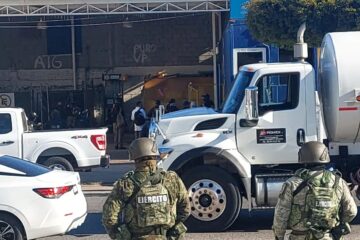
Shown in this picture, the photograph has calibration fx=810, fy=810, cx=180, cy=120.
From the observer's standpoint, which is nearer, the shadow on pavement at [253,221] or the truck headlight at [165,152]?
the truck headlight at [165,152]

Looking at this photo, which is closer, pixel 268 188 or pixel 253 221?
pixel 268 188

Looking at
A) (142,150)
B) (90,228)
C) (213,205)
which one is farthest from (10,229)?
(142,150)

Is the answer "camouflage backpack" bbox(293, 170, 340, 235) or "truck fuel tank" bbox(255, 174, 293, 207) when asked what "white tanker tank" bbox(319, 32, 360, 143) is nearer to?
"truck fuel tank" bbox(255, 174, 293, 207)

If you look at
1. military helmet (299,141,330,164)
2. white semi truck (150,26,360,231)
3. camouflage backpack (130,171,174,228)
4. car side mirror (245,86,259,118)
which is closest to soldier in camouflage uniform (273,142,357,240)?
military helmet (299,141,330,164)

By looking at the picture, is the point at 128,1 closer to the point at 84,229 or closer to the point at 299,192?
the point at 84,229

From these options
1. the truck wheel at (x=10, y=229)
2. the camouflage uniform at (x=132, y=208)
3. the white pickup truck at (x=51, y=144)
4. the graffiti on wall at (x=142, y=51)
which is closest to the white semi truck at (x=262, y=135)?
the truck wheel at (x=10, y=229)

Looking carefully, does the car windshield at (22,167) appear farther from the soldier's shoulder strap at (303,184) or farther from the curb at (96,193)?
the curb at (96,193)

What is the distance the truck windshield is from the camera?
12.0m

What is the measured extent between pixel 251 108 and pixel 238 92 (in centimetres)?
68

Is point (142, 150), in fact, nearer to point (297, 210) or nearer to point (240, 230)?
point (297, 210)

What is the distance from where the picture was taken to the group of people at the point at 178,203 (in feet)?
19.4

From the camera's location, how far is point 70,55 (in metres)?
33.9

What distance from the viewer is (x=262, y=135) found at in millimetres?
11875

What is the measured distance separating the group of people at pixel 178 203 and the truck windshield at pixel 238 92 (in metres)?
5.80
